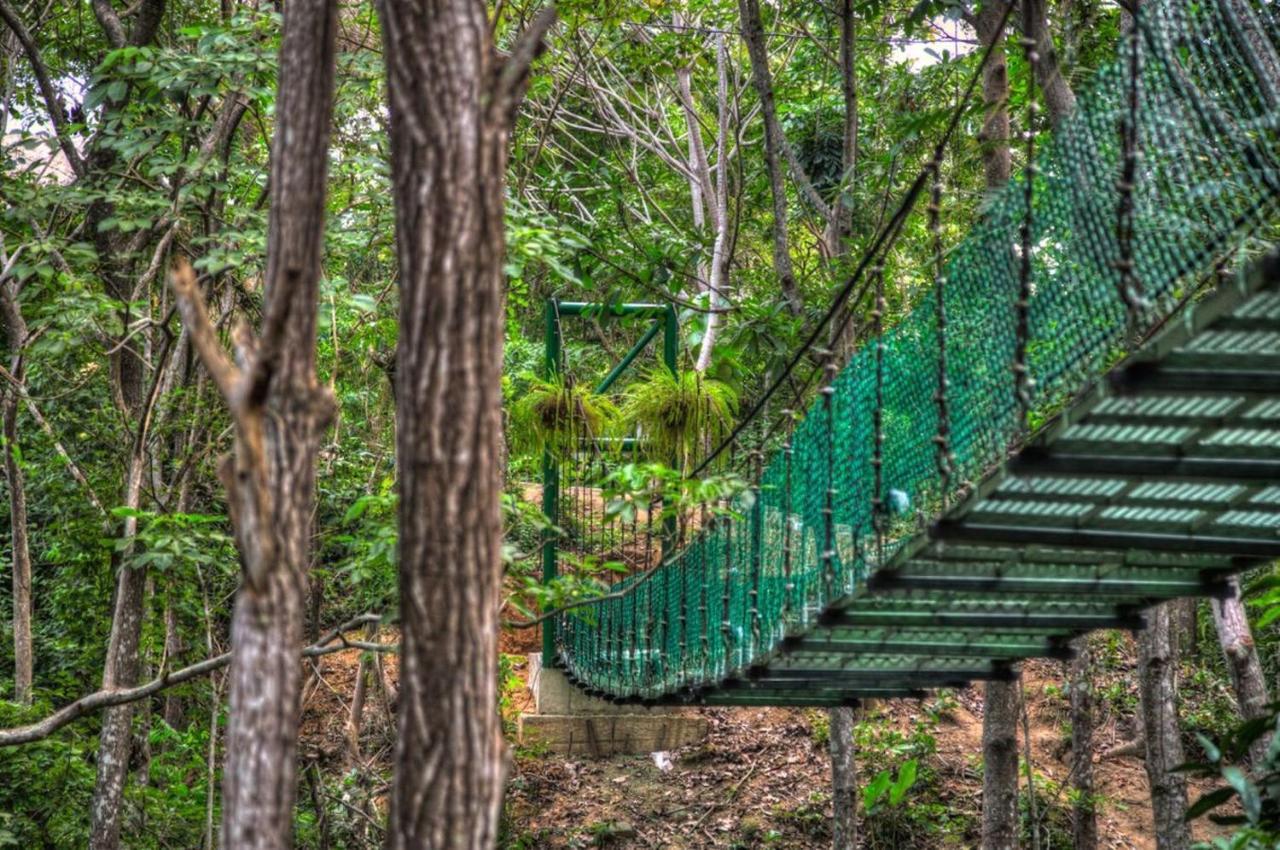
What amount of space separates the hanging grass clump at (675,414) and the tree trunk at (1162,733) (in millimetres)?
1903

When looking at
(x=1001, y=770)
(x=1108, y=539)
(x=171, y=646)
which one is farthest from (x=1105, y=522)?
(x=171, y=646)

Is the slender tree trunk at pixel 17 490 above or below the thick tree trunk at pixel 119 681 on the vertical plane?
above

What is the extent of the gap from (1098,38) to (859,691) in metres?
3.19

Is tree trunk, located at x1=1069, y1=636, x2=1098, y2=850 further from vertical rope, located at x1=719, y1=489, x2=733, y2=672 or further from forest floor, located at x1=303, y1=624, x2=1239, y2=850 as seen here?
vertical rope, located at x1=719, y1=489, x2=733, y2=672

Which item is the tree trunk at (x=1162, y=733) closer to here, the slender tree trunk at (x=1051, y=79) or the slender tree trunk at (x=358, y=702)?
the slender tree trunk at (x=1051, y=79)

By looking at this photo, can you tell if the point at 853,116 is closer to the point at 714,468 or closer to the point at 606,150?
the point at 714,468

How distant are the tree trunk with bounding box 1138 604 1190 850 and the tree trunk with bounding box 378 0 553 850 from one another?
420cm

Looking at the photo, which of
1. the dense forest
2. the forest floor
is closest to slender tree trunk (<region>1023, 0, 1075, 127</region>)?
the dense forest

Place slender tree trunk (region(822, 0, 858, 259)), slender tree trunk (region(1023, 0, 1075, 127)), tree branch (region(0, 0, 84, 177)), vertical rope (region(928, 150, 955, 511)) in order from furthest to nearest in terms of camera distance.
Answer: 1. slender tree trunk (region(822, 0, 858, 259))
2. tree branch (region(0, 0, 84, 177))
3. slender tree trunk (region(1023, 0, 1075, 127))
4. vertical rope (region(928, 150, 955, 511))

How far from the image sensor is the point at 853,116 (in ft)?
21.5

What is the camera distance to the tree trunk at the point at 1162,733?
5863 mm

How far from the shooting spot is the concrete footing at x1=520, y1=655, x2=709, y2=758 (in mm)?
7770

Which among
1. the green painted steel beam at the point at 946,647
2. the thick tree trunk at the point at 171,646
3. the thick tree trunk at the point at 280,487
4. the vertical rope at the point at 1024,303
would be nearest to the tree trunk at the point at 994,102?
the green painted steel beam at the point at 946,647

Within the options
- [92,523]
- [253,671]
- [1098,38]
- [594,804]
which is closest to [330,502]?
[92,523]
